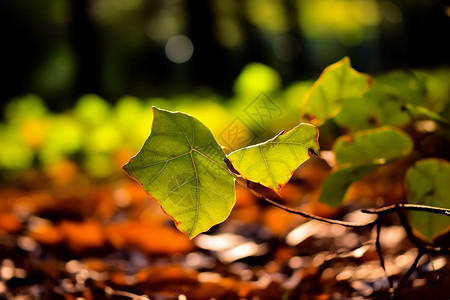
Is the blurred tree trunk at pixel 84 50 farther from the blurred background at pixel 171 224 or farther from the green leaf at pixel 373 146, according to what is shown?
the green leaf at pixel 373 146

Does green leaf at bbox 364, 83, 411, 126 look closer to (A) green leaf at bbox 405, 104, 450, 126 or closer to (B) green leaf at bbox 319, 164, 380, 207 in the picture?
(A) green leaf at bbox 405, 104, 450, 126

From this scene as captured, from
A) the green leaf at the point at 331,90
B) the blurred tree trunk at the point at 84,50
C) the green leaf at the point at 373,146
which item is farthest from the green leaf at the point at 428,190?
the blurred tree trunk at the point at 84,50

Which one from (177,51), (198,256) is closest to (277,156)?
(198,256)

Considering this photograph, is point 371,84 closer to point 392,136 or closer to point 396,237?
point 392,136

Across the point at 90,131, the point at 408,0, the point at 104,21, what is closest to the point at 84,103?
the point at 90,131

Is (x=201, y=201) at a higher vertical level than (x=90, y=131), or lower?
lower
